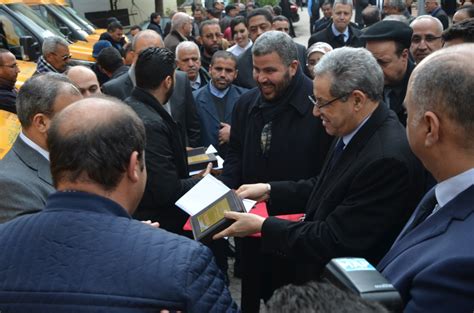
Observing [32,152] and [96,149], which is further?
[32,152]

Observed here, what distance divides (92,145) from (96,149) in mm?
18

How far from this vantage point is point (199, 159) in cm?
413

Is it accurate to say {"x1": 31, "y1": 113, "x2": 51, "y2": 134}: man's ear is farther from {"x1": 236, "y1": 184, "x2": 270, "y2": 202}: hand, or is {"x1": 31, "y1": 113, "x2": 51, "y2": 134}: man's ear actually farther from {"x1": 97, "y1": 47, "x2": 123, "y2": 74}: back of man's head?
{"x1": 97, "y1": 47, "x2": 123, "y2": 74}: back of man's head

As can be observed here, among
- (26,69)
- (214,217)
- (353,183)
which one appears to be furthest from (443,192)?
(26,69)

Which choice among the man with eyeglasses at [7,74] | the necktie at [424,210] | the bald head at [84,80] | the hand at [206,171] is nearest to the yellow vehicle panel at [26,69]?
the man with eyeglasses at [7,74]

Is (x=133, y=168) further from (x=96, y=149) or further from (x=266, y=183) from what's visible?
(x=266, y=183)

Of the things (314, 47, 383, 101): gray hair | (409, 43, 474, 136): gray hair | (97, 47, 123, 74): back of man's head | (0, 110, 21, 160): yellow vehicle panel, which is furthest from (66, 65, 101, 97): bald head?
(409, 43, 474, 136): gray hair

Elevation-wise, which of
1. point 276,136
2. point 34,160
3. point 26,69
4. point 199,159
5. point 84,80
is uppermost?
point 34,160

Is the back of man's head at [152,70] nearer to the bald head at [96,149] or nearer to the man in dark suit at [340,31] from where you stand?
the bald head at [96,149]

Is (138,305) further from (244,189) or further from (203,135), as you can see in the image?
(203,135)

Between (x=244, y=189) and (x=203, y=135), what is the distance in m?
1.90

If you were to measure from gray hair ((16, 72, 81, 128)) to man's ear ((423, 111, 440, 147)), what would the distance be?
6.30 ft

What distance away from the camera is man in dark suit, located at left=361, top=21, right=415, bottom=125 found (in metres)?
3.72

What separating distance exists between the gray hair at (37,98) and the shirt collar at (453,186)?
1978 mm
